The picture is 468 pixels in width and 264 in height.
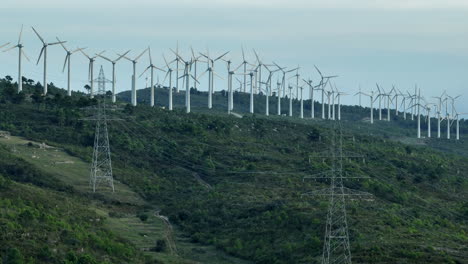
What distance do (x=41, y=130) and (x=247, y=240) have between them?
70.6 meters

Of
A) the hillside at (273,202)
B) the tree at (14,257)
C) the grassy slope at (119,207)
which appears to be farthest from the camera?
the grassy slope at (119,207)

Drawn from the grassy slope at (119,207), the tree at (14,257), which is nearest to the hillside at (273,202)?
the grassy slope at (119,207)

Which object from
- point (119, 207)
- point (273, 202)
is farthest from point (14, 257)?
point (273, 202)

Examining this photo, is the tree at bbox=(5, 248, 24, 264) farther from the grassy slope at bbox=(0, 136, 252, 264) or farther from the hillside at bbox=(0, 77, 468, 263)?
the grassy slope at bbox=(0, 136, 252, 264)

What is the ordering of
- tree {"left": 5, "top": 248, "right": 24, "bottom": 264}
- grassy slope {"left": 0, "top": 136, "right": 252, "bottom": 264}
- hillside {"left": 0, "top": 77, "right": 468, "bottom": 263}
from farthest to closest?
grassy slope {"left": 0, "top": 136, "right": 252, "bottom": 264} → hillside {"left": 0, "top": 77, "right": 468, "bottom": 263} → tree {"left": 5, "top": 248, "right": 24, "bottom": 264}

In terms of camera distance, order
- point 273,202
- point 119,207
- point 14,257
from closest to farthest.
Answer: point 14,257
point 273,202
point 119,207

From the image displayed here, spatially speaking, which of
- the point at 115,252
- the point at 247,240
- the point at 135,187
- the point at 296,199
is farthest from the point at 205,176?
the point at 115,252

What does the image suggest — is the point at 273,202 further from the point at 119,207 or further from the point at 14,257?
the point at 14,257

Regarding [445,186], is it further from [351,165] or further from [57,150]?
[57,150]

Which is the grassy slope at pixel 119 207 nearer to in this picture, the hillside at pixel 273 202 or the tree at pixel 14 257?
the hillside at pixel 273 202

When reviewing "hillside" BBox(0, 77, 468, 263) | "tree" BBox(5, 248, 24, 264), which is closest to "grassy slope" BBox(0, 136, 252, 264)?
"hillside" BBox(0, 77, 468, 263)

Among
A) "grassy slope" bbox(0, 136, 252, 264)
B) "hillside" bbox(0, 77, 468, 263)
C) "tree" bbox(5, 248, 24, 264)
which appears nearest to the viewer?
"tree" bbox(5, 248, 24, 264)

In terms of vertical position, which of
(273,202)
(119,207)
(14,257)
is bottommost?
(14,257)

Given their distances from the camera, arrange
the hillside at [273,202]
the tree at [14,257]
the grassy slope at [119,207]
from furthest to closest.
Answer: the grassy slope at [119,207]
the hillside at [273,202]
the tree at [14,257]
